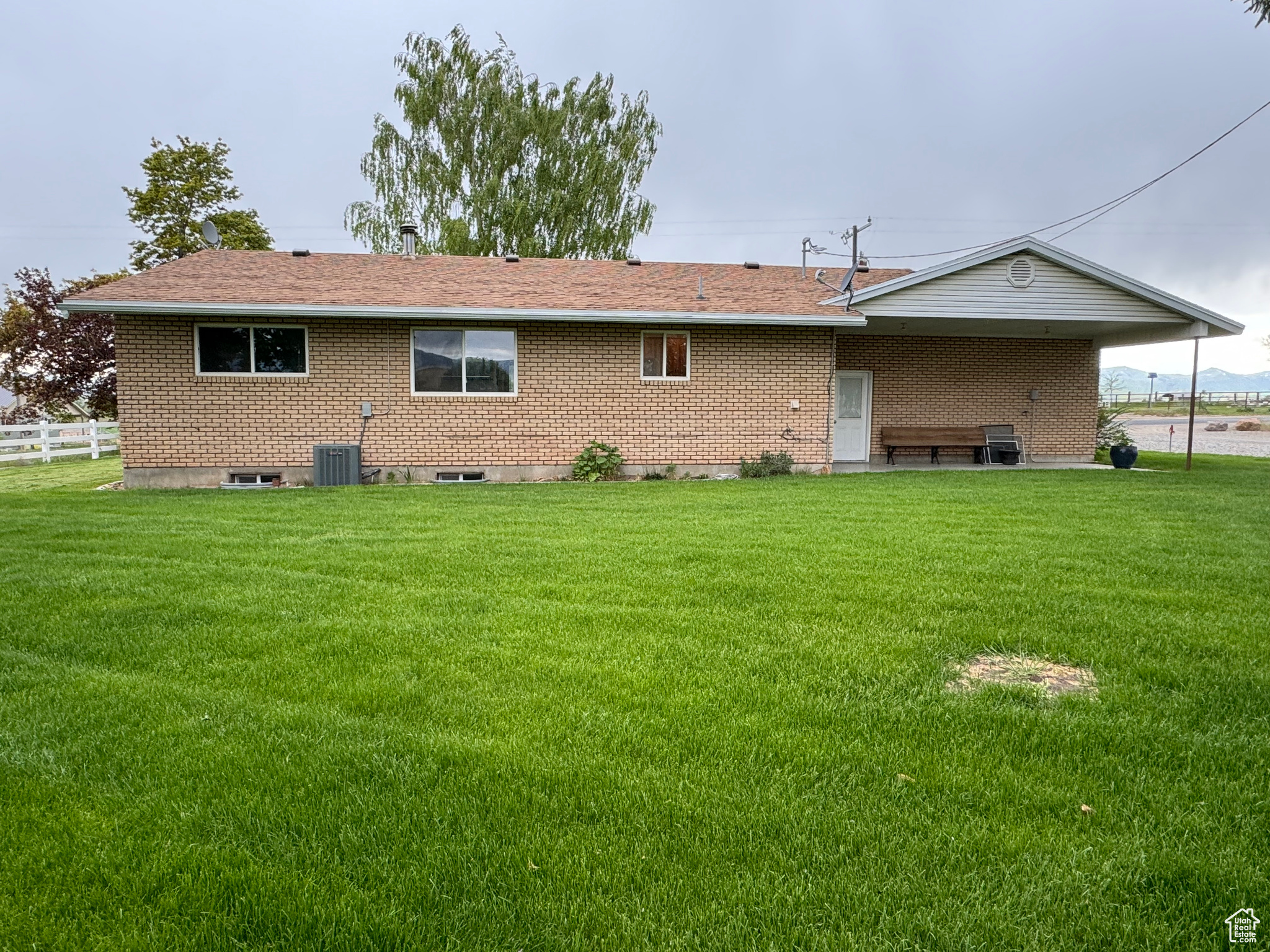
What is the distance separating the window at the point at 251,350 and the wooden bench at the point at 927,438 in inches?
477

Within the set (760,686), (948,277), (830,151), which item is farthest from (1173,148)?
(760,686)

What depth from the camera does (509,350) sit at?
46.3ft

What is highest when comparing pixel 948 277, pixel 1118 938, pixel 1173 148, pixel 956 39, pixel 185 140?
pixel 956 39

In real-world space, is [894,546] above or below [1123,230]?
below

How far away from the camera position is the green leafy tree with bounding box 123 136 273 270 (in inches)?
1020

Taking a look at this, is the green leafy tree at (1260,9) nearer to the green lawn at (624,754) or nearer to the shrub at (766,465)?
the green lawn at (624,754)

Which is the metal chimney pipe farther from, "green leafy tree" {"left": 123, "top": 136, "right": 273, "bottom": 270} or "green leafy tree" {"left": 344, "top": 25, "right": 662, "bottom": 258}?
"green leafy tree" {"left": 123, "top": 136, "right": 273, "bottom": 270}

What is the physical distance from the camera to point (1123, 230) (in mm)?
26391

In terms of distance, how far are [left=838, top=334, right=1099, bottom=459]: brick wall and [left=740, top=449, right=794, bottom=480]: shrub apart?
387 centimetres

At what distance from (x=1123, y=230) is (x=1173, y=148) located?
8.42 meters

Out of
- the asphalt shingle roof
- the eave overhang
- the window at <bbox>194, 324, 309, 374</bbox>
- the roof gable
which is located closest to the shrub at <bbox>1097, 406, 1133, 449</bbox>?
the roof gable

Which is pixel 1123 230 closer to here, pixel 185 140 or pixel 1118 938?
pixel 1118 938

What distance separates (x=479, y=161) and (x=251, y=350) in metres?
15.6

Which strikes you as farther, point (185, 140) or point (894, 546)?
point (185, 140)
